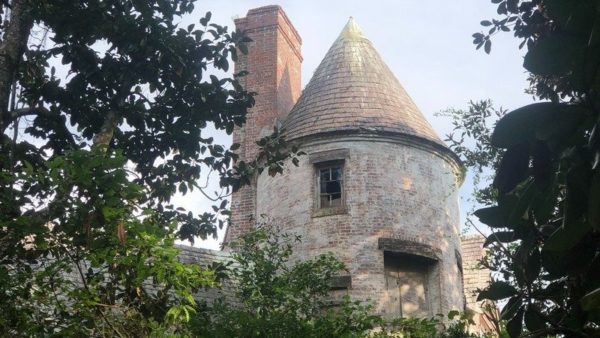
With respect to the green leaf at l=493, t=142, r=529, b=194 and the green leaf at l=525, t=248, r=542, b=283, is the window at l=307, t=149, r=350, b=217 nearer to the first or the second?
the green leaf at l=525, t=248, r=542, b=283

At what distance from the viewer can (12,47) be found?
898cm

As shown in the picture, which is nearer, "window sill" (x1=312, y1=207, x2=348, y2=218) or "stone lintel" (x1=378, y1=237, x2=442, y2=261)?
"stone lintel" (x1=378, y1=237, x2=442, y2=261)

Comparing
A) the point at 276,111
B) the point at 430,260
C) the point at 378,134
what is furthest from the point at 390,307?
the point at 276,111

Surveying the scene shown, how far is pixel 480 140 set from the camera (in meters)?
12.9

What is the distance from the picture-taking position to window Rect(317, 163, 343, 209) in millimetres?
16828

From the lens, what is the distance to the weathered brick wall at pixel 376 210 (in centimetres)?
1595

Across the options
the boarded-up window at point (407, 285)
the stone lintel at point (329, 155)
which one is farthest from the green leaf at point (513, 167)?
the stone lintel at point (329, 155)

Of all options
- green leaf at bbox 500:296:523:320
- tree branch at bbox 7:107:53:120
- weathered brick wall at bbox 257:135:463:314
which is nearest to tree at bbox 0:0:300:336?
tree branch at bbox 7:107:53:120

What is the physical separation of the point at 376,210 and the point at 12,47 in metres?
9.37

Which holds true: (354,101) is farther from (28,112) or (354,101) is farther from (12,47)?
(12,47)

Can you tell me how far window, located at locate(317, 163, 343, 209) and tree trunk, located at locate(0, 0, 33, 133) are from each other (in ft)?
29.2

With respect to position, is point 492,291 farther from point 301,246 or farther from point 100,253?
point 301,246

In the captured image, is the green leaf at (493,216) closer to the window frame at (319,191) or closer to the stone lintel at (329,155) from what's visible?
the window frame at (319,191)

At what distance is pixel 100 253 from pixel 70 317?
88cm
